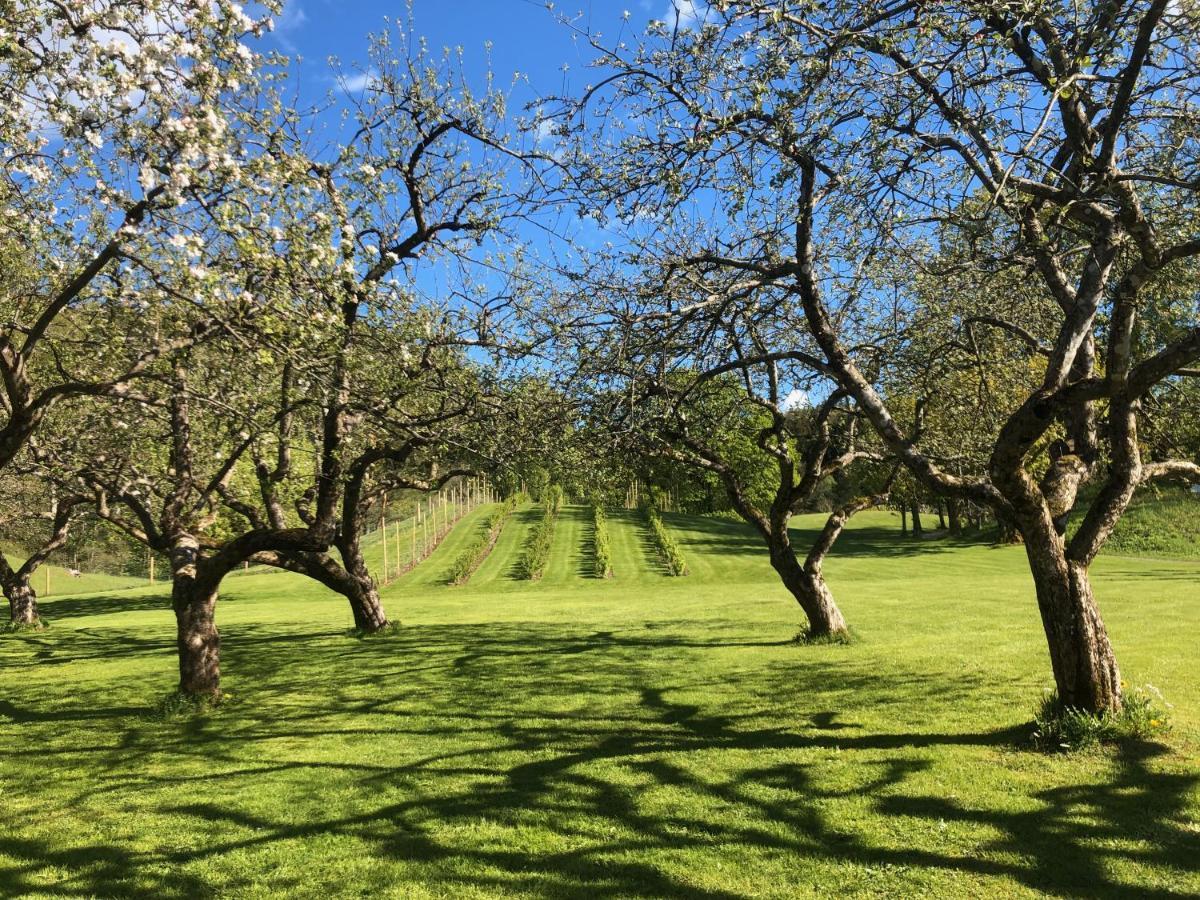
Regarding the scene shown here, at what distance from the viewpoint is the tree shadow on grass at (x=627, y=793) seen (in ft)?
16.0

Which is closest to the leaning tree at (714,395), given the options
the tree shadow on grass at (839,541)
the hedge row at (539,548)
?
the hedge row at (539,548)

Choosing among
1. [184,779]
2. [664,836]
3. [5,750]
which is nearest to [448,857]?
[664,836]

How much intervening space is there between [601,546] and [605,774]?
34749 millimetres

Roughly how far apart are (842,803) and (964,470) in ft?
26.2

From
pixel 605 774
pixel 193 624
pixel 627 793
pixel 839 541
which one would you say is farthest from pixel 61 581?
pixel 627 793

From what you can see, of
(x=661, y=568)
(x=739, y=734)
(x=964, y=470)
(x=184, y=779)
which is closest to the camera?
(x=184, y=779)

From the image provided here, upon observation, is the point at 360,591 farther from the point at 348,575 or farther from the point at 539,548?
the point at 539,548

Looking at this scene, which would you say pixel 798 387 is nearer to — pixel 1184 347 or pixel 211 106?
pixel 1184 347

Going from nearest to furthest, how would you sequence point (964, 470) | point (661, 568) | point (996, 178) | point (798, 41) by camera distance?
point (798, 41), point (996, 178), point (964, 470), point (661, 568)

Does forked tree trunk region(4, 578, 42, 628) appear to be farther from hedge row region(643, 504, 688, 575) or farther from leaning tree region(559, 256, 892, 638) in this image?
hedge row region(643, 504, 688, 575)

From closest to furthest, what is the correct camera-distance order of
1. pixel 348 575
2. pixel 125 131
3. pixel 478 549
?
pixel 125 131
pixel 348 575
pixel 478 549

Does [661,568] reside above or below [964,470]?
below

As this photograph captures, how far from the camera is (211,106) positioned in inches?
206

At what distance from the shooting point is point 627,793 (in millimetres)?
6250
